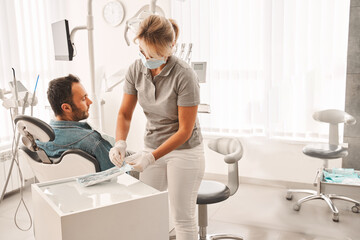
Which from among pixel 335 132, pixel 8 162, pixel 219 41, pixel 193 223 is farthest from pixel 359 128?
pixel 8 162

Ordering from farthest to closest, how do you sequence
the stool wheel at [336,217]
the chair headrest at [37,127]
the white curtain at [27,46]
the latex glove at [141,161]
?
1. the white curtain at [27,46]
2. the stool wheel at [336,217]
3. the latex glove at [141,161]
4. the chair headrest at [37,127]

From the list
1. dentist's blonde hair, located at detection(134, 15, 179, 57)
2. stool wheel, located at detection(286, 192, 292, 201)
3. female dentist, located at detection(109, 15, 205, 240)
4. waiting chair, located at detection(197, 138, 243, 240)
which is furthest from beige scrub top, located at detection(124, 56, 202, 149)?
stool wheel, located at detection(286, 192, 292, 201)

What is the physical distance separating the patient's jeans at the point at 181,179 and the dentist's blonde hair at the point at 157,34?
1.54 feet

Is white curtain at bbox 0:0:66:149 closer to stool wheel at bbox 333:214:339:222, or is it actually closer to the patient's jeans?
the patient's jeans

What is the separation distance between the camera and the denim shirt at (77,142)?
5.66 ft

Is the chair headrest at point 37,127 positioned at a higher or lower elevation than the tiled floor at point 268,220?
higher

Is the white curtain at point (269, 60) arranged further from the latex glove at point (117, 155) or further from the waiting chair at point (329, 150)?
the latex glove at point (117, 155)

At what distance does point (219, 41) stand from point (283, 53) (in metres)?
0.61

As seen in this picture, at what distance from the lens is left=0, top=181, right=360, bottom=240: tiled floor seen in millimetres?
2613

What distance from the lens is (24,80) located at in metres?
3.74

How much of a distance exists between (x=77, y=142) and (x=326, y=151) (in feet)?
6.50

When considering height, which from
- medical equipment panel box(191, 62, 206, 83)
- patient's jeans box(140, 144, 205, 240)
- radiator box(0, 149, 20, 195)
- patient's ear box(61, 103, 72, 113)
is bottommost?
radiator box(0, 149, 20, 195)

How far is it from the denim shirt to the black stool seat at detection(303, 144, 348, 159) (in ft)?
5.85

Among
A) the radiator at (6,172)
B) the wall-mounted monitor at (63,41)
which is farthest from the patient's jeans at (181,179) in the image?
the radiator at (6,172)
